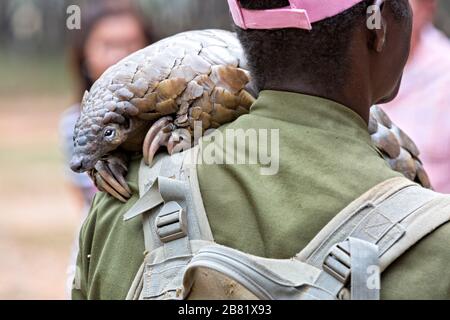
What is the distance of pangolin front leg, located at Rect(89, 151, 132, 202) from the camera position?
210cm

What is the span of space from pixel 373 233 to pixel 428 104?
2.69 metres

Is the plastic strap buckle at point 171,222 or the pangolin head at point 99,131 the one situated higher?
the pangolin head at point 99,131

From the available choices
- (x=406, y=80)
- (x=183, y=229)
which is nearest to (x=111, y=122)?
(x=183, y=229)

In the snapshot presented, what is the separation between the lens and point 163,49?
2.17 metres

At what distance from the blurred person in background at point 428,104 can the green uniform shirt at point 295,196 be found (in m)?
2.39

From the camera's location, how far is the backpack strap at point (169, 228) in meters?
1.91

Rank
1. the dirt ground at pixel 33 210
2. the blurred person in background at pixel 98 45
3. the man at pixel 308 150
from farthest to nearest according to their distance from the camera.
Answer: the dirt ground at pixel 33 210 → the blurred person in background at pixel 98 45 → the man at pixel 308 150

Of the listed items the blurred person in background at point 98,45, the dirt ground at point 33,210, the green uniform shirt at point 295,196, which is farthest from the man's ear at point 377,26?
the dirt ground at point 33,210

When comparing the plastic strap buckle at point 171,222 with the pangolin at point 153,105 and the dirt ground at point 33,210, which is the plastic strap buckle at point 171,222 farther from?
the dirt ground at point 33,210

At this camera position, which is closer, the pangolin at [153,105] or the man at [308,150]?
the man at [308,150]

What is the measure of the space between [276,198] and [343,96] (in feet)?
0.75

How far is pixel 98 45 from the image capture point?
5051 millimetres

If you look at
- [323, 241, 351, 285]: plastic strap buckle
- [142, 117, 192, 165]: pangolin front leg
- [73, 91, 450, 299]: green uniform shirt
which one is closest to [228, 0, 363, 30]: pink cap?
[73, 91, 450, 299]: green uniform shirt

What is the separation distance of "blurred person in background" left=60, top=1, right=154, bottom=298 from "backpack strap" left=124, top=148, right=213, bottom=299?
114 inches
